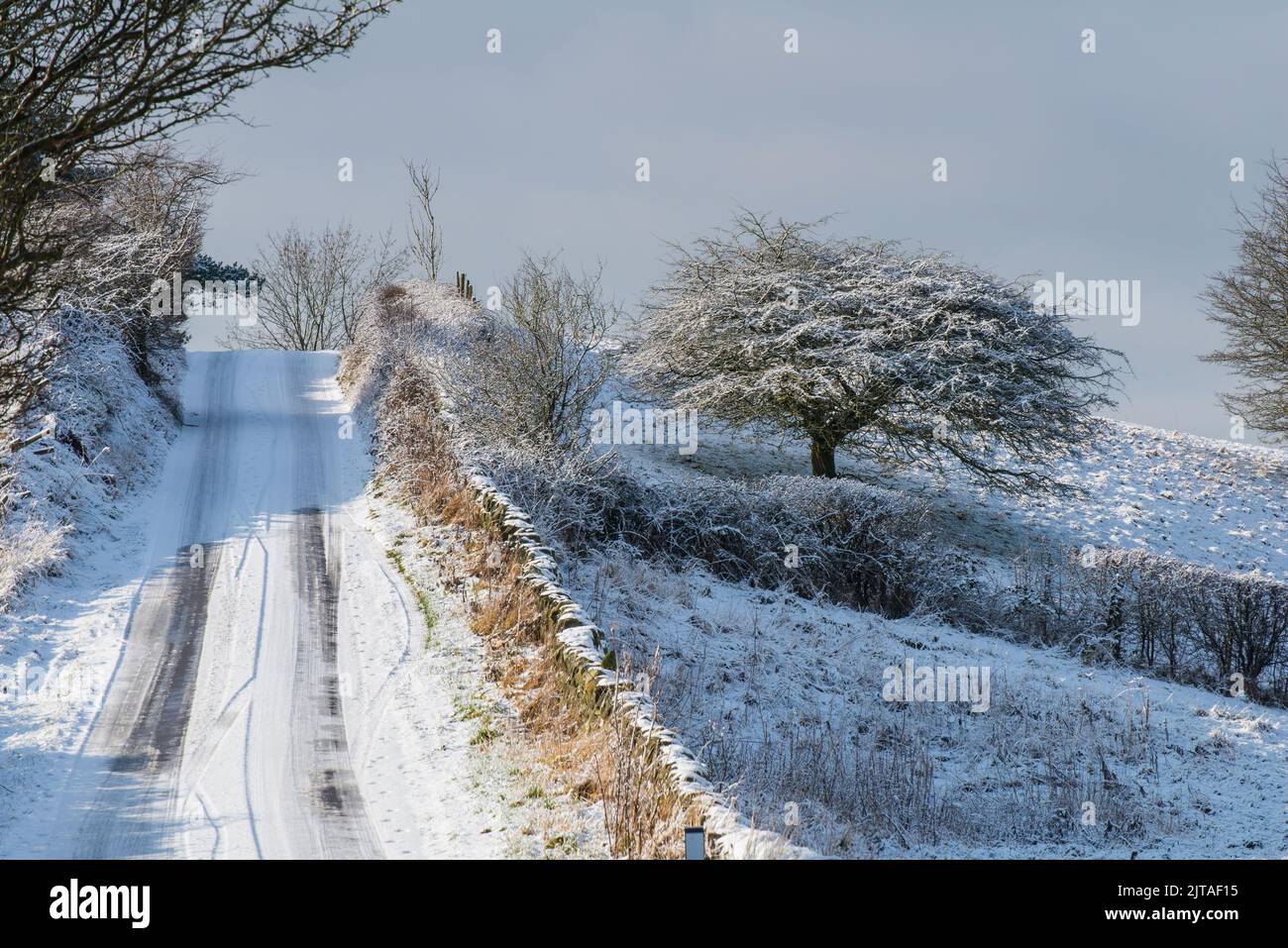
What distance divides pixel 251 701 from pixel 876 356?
1652cm

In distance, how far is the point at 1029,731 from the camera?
12641 mm

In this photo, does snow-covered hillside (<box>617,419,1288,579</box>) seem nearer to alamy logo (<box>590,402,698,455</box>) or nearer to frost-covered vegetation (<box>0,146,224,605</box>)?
alamy logo (<box>590,402,698,455</box>)

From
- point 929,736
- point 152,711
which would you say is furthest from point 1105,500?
point 152,711

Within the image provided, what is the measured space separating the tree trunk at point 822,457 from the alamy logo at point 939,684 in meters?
11.8

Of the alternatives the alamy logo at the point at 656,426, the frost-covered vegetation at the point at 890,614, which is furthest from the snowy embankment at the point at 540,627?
the alamy logo at the point at 656,426

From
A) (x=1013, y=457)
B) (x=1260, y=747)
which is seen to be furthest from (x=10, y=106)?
(x=1013, y=457)

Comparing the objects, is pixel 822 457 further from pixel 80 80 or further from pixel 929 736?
pixel 80 80

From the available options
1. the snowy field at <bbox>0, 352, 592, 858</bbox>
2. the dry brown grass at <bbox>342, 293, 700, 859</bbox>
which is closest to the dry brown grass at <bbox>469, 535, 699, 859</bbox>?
the dry brown grass at <bbox>342, 293, 700, 859</bbox>

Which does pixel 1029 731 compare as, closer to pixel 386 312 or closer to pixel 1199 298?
pixel 386 312

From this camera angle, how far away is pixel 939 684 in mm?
13953

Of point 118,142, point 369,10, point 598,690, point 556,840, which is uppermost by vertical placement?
point 369,10
